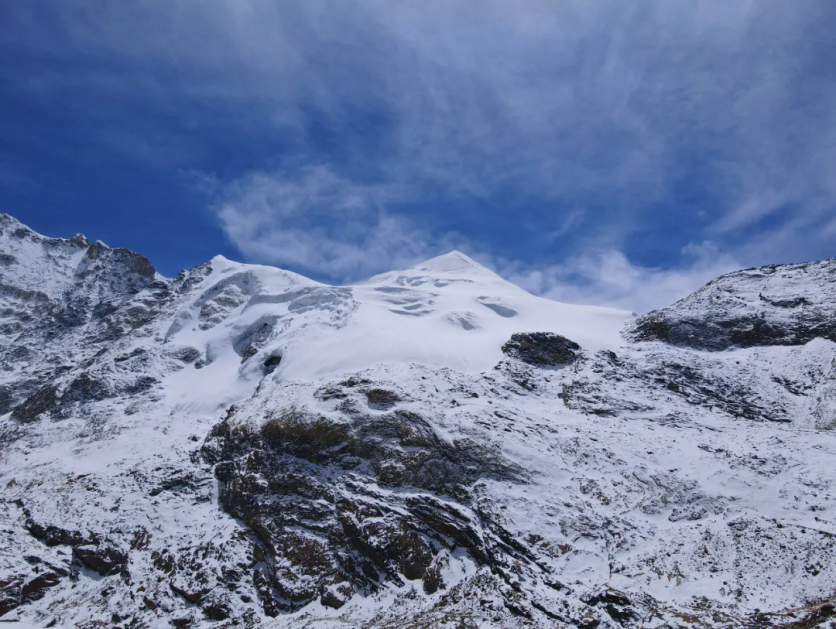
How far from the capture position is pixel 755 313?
35.8 metres

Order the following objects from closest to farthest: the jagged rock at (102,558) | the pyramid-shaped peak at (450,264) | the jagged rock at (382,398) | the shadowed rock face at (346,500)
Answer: the shadowed rock face at (346,500) → the jagged rock at (102,558) → the jagged rock at (382,398) → the pyramid-shaped peak at (450,264)

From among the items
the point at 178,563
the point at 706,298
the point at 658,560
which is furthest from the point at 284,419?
the point at 706,298

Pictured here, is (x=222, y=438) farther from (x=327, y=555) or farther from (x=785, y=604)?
(x=785, y=604)

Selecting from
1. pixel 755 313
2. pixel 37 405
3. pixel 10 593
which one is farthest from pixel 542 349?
pixel 37 405

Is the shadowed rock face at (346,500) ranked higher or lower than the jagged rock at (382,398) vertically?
lower

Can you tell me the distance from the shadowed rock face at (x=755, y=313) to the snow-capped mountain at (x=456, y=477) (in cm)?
19

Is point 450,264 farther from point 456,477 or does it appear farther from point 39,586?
point 39,586

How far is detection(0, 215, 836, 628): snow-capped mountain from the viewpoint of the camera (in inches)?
691

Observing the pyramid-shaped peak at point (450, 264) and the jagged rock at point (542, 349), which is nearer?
the jagged rock at point (542, 349)

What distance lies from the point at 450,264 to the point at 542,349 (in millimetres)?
36331

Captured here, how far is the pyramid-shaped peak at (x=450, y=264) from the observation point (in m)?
68.9

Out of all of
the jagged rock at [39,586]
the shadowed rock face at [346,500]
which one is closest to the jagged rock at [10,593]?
the jagged rock at [39,586]

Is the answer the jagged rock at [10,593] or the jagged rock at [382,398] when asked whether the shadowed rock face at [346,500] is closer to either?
the jagged rock at [382,398]

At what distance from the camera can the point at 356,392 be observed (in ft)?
91.8
